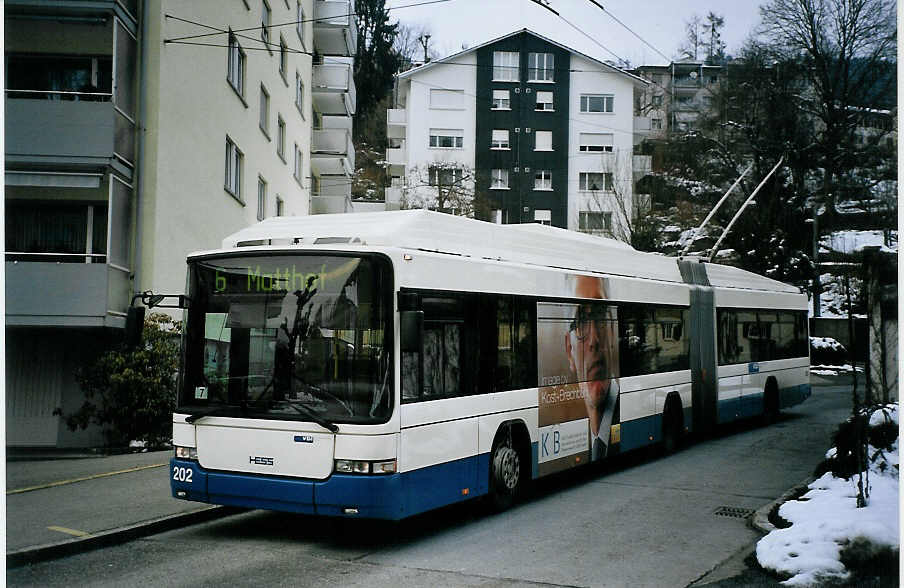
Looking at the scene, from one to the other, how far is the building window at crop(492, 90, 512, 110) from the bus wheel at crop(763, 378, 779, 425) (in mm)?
32858

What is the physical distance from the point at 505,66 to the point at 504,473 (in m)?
41.4

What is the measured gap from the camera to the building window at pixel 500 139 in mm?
49750

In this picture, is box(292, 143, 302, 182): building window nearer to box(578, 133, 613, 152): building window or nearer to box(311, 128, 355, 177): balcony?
box(311, 128, 355, 177): balcony

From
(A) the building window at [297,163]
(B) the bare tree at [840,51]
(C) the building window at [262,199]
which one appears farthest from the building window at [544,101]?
(B) the bare tree at [840,51]

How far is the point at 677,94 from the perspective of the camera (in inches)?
1294

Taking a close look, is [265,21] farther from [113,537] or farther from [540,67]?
[540,67]

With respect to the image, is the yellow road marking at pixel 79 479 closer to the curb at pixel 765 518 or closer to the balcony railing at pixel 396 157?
the curb at pixel 765 518

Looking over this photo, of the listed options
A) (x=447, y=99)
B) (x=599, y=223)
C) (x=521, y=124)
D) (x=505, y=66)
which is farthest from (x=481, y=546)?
(x=505, y=66)

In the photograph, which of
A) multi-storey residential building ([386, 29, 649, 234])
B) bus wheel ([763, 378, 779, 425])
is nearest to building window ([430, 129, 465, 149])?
multi-storey residential building ([386, 29, 649, 234])

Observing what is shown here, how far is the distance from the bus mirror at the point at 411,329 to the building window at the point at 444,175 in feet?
118

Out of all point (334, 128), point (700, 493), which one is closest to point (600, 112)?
point (334, 128)

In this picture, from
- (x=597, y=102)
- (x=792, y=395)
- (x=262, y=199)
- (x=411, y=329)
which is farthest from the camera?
(x=597, y=102)

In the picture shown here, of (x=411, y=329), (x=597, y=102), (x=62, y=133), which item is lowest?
(x=411, y=329)

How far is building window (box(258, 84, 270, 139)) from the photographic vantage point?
1025 inches
